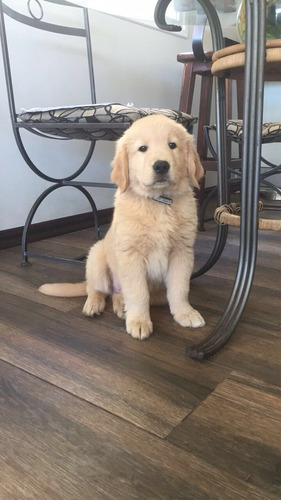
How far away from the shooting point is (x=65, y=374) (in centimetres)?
101

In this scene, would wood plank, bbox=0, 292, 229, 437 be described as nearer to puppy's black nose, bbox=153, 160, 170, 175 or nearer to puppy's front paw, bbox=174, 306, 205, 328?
puppy's front paw, bbox=174, 306, 205, 328

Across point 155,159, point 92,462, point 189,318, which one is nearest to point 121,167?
point 155,159

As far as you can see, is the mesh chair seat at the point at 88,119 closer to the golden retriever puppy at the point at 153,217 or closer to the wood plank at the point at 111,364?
the golden retriever puppy at the point at 153,217

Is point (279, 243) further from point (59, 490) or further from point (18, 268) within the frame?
point (59, 490)

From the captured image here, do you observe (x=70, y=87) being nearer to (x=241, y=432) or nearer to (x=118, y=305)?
(x=118, y=305)

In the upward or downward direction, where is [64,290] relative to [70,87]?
downward

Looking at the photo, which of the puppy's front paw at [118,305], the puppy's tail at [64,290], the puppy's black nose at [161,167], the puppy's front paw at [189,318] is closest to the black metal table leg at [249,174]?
the puppy's front paw at [189,318]

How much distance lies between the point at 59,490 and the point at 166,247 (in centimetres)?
70

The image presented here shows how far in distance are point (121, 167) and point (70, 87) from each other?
1377 mm

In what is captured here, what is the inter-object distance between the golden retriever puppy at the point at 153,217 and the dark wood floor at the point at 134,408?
4.1 inches

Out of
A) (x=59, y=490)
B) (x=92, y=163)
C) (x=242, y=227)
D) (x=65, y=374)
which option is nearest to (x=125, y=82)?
(x=92, y=163)

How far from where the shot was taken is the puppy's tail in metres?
1.48

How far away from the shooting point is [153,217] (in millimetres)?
1218

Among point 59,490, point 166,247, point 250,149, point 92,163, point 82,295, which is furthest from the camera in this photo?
point 92,163
